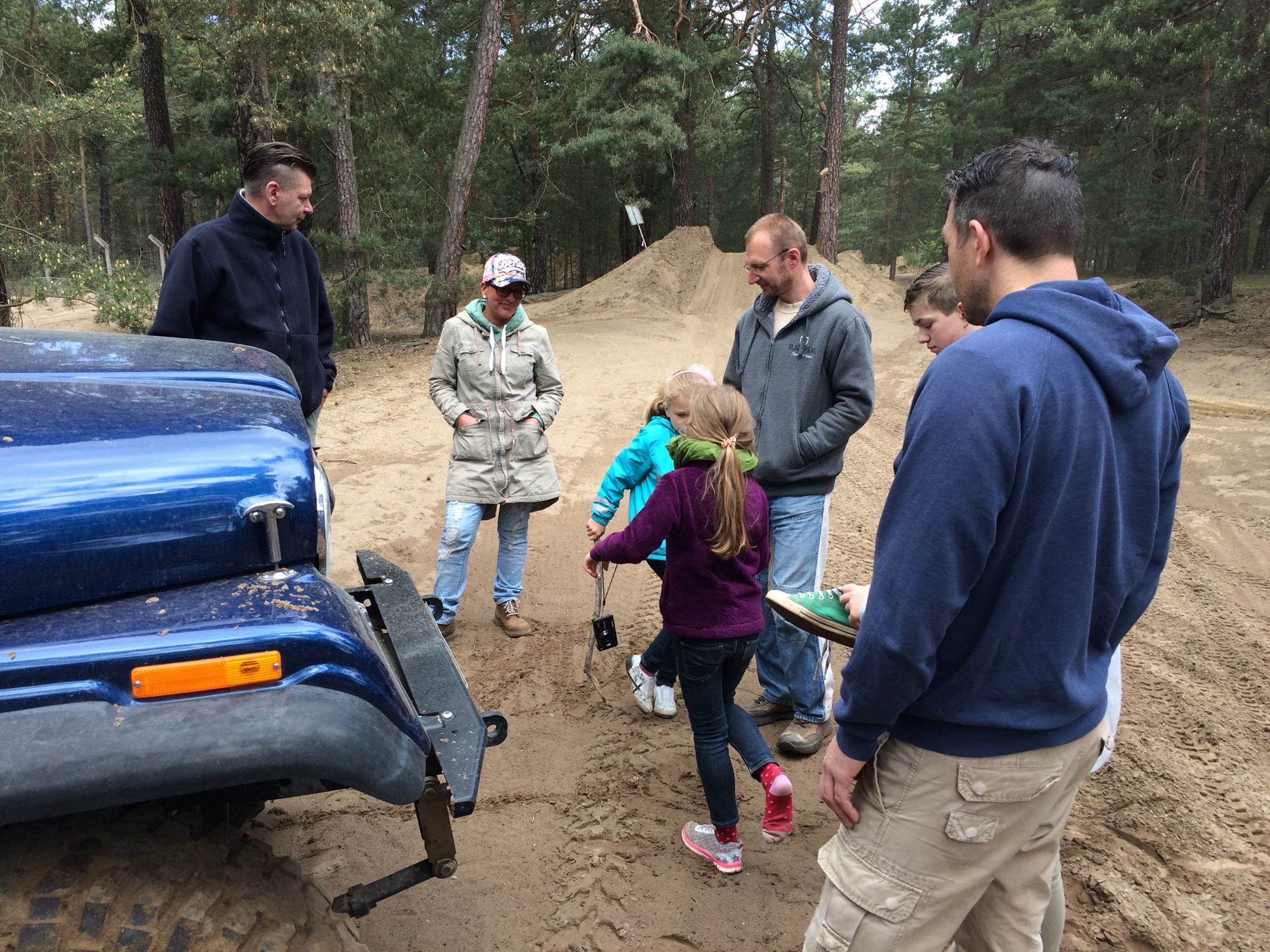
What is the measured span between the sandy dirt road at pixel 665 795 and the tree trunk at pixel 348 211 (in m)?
9.18

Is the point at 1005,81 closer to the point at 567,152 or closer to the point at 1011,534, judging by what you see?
the point at 567,152

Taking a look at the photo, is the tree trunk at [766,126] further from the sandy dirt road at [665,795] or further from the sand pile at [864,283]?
the sandy dirt road at [665,795]

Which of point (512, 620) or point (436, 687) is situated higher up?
point (436, 687)

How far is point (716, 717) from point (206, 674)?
1.92 metres

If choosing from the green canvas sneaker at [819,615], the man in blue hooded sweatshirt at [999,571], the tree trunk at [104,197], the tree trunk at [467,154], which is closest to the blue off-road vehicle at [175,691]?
the green canvas sneaker at [819,615]

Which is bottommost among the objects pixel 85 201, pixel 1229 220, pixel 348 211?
pixel 1229 220

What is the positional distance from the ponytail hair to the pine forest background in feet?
30.3

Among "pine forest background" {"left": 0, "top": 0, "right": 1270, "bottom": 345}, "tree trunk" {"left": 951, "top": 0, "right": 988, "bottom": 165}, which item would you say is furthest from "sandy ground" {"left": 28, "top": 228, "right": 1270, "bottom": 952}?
"tree trunk" {"left": 951, "top": 0, "right": 988, "bottom": 165}

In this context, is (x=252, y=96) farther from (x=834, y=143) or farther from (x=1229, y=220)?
(x=1229, y=220)

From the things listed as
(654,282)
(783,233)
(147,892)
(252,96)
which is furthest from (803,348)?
(654,282)

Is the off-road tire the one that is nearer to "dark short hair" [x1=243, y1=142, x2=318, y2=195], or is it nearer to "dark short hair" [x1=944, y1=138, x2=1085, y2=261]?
"dark short hair" [x1=944, y1=138, x2=1085, y2=261]

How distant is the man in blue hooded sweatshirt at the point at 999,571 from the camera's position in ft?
4.99

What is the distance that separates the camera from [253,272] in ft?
13.1

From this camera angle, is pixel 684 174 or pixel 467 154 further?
pixel 684 174
